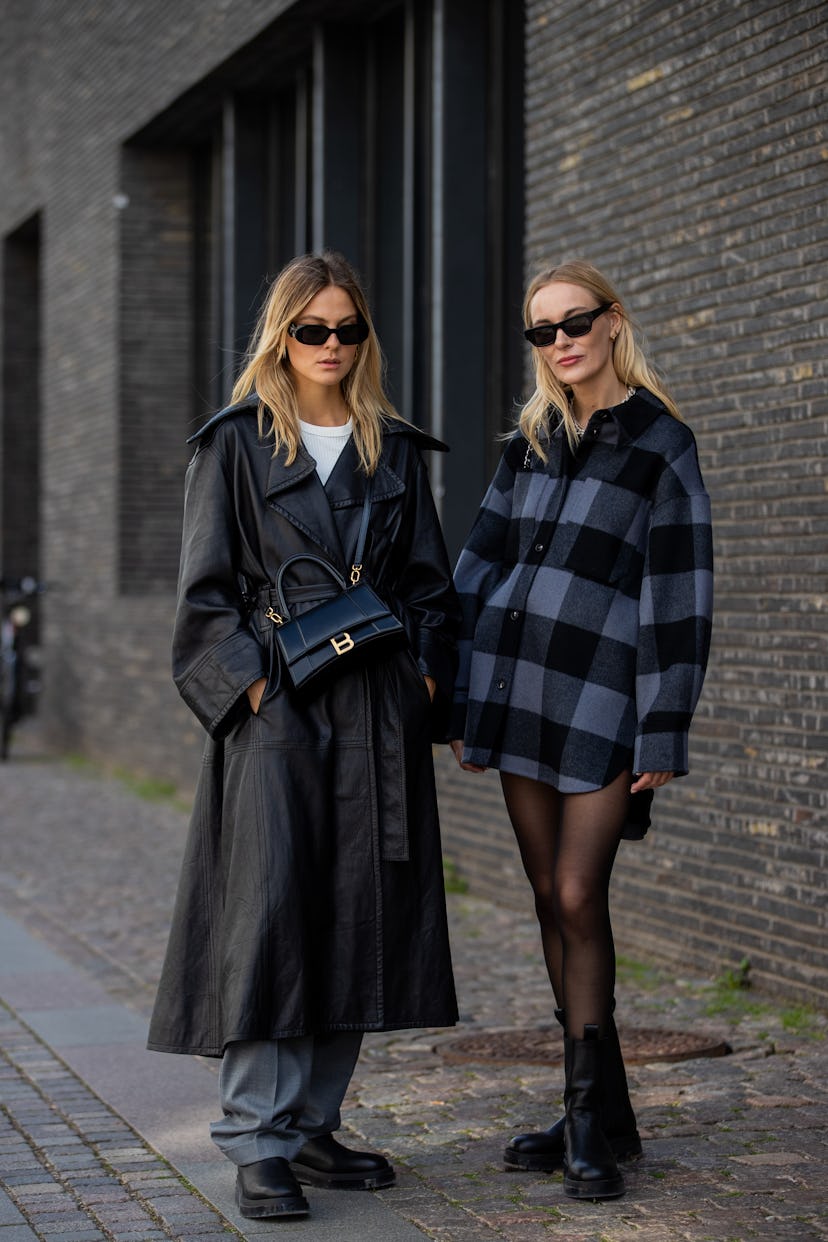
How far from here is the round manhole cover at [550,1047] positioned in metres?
5.55

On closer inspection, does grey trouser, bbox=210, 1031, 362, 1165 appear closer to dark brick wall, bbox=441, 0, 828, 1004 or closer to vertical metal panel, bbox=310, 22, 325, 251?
dark brick wall, bbox=441, 0, 828, 1004

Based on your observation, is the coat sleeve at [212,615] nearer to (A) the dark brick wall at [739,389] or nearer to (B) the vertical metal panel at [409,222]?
(A) the dark brick wall at [739,389]

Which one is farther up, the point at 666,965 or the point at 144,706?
the point at 144,706

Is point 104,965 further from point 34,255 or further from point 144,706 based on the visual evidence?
point 34,255

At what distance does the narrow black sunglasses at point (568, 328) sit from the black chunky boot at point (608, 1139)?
1541 millimetres

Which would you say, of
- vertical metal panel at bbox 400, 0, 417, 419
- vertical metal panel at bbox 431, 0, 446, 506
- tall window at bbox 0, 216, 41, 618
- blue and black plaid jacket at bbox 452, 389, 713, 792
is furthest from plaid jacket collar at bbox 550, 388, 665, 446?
tall window at bbox 0, 216, 41, 618

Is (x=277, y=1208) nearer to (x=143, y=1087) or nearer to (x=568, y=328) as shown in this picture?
(x=143, y=1087)

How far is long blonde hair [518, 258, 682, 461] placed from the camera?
429 cm

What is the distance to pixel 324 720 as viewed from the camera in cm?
414

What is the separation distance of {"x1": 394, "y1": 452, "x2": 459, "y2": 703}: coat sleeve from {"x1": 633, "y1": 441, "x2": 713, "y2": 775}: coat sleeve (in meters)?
0.45

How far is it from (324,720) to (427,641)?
30 centimetres

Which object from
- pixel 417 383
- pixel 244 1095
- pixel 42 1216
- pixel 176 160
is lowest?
pixel 42 1216

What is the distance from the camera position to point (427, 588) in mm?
4336

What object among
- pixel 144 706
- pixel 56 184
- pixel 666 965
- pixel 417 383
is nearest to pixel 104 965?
pixel 666 965
